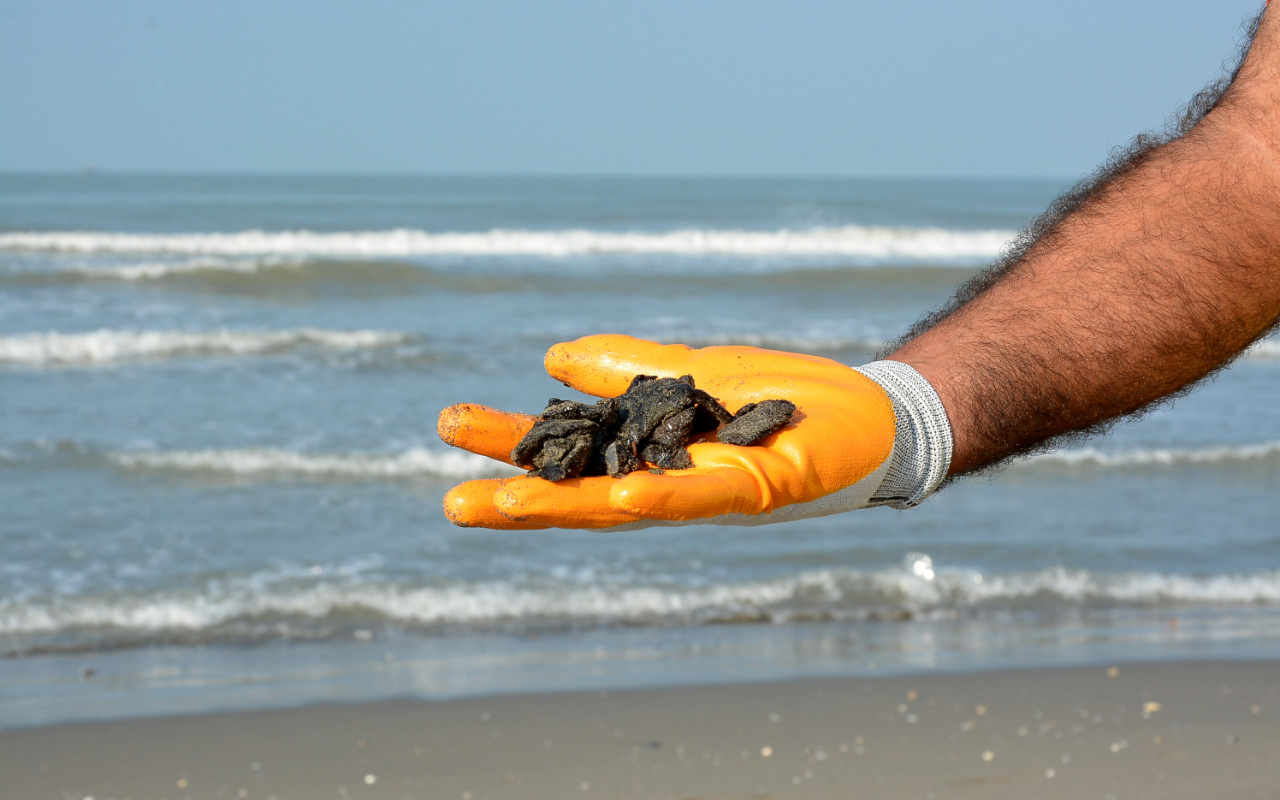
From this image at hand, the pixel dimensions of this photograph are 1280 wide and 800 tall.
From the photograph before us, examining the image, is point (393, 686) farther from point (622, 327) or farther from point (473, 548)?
point (622, 327)

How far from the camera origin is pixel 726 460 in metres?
1.80

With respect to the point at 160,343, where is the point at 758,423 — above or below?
above

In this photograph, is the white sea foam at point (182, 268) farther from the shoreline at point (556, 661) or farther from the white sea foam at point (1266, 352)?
the white sea foam at point (1266, 352)

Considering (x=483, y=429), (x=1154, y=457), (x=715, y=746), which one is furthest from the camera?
(x=1154, y=457)

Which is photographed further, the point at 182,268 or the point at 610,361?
the point at 182,268

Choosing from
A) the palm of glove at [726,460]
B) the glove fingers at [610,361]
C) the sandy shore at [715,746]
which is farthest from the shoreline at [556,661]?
the palm of glove at [726,460]

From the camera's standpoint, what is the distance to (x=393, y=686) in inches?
157

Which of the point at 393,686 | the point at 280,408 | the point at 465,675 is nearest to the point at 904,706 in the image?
the point at 465,675

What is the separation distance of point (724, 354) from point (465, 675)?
8.20 ft

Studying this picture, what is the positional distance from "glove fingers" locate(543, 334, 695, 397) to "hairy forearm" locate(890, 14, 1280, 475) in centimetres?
57

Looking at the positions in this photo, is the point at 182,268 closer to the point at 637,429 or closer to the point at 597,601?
the point at 597,601

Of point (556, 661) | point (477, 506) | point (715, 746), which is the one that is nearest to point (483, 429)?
point (477, 506)

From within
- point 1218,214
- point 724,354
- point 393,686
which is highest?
point 1218,214

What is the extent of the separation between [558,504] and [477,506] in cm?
14
